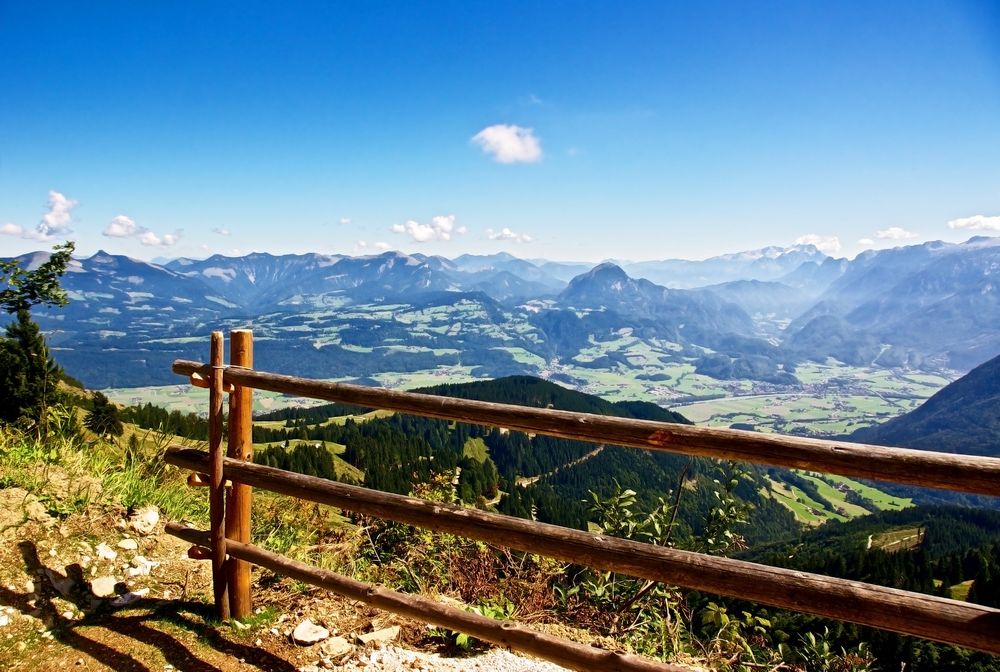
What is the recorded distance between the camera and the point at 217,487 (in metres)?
4.91

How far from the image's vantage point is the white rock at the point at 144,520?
6027 millimetres

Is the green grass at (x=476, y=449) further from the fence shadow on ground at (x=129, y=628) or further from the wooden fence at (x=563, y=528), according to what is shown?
the wooden fence at (x=563, y=528)

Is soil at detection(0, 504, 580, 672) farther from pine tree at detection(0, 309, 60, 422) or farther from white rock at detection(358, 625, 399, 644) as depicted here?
pine tree at detection(0, 309, 60, 422)

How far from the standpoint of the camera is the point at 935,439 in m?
196

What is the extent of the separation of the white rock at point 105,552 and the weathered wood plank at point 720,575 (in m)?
2.81

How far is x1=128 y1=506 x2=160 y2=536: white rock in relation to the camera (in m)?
6.03

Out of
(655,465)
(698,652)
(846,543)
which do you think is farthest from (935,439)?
(698,652)

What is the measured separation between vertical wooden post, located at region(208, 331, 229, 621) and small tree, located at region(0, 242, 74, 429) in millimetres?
5987

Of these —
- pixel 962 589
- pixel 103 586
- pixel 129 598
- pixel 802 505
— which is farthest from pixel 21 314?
pixel 802 505

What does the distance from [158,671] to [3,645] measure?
1.19 metres

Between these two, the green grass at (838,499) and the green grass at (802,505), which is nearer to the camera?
the green grass at (802,505)

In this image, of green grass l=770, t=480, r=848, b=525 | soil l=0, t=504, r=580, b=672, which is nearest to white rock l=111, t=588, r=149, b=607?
soil l=0, t=504, r=580, b=672

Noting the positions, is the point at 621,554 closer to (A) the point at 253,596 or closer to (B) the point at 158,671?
(B) the point at 158,671

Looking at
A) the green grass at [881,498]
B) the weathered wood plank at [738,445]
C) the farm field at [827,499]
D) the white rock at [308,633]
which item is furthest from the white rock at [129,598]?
the green grass at [881,498]
